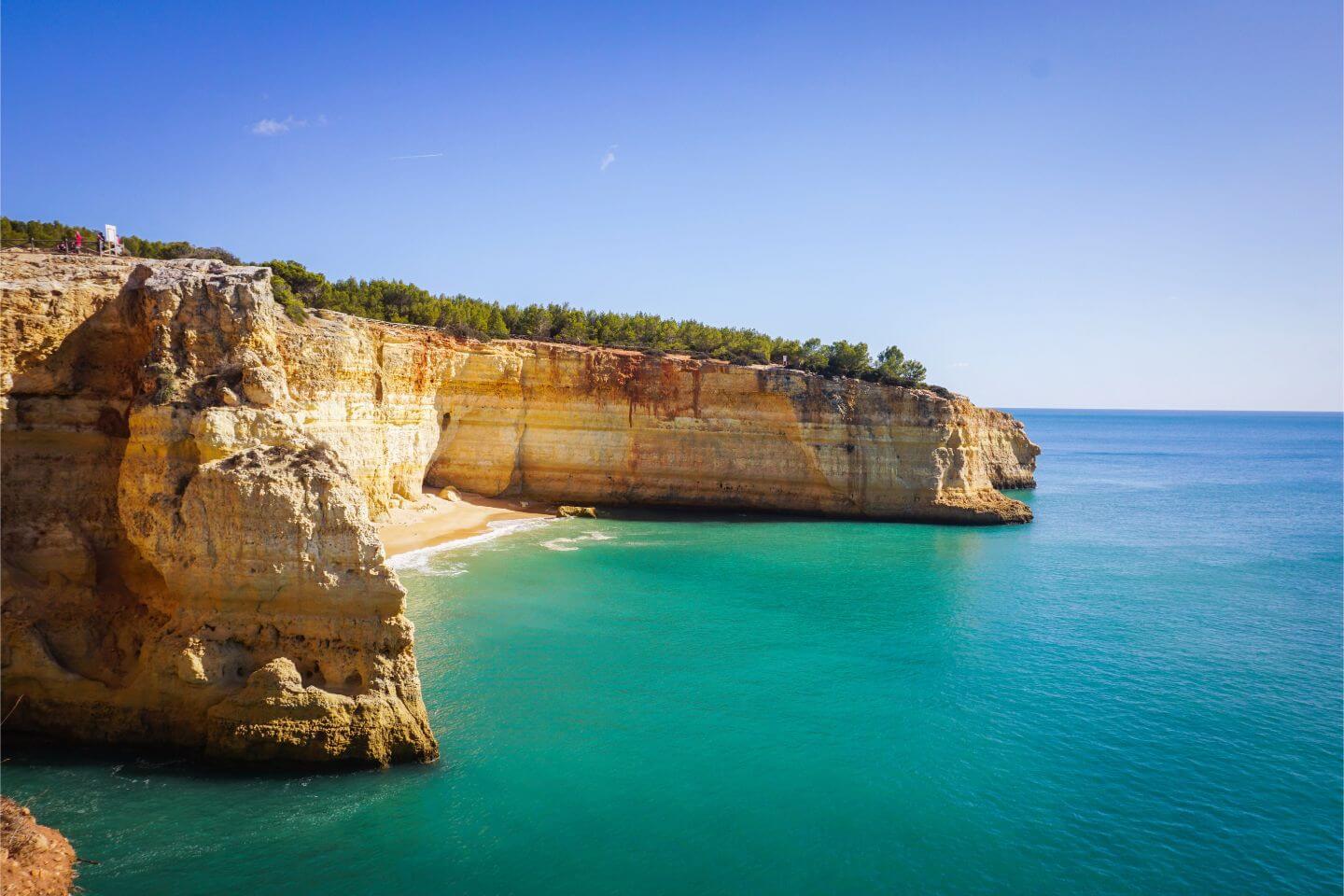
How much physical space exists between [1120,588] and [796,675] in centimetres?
1782

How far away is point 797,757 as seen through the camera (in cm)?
1415

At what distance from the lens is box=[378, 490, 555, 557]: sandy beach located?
3122 cm

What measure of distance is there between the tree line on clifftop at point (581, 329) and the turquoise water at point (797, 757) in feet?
57.7

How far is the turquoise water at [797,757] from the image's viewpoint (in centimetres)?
1082

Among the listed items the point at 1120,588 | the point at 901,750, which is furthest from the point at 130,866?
the point at 1120,588

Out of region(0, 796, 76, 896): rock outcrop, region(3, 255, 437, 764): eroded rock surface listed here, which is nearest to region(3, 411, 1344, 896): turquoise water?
region(0, 796, 76, 896): rock outcrop

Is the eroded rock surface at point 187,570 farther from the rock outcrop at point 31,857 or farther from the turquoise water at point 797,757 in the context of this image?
the rock outcrop at point 31,857

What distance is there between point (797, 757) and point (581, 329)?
121 feet

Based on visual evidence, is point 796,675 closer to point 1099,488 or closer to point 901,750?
point 901,750

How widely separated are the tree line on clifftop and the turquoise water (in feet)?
57.7

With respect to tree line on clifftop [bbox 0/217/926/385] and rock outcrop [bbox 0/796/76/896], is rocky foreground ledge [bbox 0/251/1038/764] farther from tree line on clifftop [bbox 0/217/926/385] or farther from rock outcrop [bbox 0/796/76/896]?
tree line on clifftop [bbox 0/217/926/385]

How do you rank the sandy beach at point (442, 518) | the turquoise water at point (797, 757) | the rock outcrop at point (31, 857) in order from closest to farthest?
the rock outcrop at point (31, 857) → the turquoise water at point (797, 757) → the sandy beach at point (442, 518)

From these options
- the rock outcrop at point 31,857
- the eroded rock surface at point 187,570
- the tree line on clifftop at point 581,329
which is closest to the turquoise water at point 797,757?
the rock outcrop at point 31,857

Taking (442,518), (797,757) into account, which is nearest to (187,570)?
(797,757)
